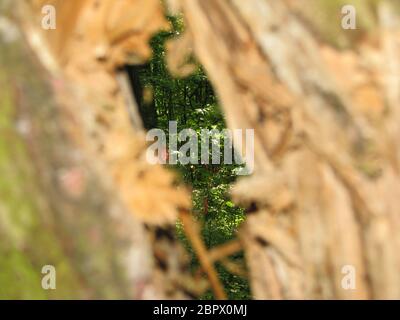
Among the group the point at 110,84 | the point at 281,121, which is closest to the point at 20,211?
the point at 110,84

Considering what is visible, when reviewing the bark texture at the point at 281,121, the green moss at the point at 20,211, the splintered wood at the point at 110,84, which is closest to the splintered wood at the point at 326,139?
the bark texture at the point at 281,121

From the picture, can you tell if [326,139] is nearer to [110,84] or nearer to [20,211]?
[110,84]

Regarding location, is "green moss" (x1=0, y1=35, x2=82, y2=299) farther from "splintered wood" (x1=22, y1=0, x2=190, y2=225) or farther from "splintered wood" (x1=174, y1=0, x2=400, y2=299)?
"splintered wood" (x1=174, y1=0, x2=400, y2=299)

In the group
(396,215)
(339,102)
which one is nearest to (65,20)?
(339,102)

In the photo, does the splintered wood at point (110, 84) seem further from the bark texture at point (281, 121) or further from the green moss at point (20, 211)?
the green moss at point (20, 211)

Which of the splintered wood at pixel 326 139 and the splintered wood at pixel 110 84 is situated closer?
the splintered wood at pixel 326 139

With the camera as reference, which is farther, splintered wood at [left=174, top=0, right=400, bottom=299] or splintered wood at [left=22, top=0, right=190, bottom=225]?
splintered wood at [left=22, top=0, right=190, bottom=225]

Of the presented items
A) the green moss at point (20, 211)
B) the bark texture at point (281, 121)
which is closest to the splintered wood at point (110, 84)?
the bark texture at point (281, 121)

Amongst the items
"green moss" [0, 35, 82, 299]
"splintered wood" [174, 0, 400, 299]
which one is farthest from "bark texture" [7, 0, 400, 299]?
"green moss" [0, 35, 82, 299]

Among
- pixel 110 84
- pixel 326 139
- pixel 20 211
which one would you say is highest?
pixel 110 84

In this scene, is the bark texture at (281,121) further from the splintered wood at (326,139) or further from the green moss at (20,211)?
the green moss at (20,211)
